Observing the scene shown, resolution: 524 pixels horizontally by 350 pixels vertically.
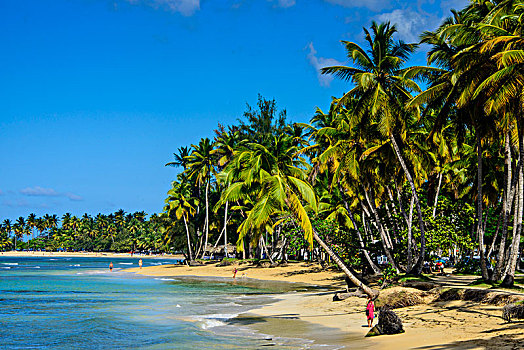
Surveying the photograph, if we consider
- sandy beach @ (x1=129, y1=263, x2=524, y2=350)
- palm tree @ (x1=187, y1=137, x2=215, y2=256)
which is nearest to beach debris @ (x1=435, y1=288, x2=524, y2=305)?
sandy beach @ (x1=129, y1=263, x2=524, y2=350)

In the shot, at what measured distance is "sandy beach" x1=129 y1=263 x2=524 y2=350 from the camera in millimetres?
14398

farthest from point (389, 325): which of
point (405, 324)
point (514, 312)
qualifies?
point (514, 312)

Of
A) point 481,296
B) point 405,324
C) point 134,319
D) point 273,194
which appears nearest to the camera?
point 405,324

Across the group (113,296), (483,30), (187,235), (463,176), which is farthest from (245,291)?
(187,235)

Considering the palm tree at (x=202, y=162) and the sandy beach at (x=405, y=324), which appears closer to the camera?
the sandy beach at (x=405, y=324)

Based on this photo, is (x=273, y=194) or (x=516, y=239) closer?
(x=273, y=194)

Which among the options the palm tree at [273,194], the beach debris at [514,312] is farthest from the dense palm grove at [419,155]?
the beach debris at [514,312]

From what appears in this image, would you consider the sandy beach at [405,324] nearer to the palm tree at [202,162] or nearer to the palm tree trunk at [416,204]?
the palm tree trunk at [416,204]

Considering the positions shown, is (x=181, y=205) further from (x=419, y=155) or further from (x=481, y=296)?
(x=481, y=296)

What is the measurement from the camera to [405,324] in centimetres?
1875

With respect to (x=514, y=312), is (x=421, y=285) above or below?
above

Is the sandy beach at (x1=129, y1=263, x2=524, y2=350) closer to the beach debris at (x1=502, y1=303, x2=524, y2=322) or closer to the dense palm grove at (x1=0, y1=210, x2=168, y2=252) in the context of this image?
the beach debris at (x1=502, y1=303, x2=524, y2=322)

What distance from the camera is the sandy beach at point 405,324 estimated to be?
47.2 ft

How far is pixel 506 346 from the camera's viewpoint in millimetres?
12703
